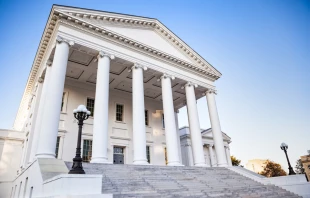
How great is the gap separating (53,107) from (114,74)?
27.3 ft

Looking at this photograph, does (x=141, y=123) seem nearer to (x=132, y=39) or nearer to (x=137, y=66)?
(x=137, y=66)

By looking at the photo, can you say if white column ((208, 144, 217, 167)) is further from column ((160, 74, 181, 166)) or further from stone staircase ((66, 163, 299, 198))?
stone staircase ((66, 163, 299, 198))

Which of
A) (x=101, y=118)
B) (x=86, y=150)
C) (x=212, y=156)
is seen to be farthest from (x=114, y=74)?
(x=212, y=156)

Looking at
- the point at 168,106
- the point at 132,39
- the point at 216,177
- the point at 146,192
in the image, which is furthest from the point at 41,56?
the point at 216,177

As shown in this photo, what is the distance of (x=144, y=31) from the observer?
18875mm

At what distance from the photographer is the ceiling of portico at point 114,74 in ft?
52.5

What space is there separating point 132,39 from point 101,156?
8960mm

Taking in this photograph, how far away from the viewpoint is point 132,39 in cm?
1630

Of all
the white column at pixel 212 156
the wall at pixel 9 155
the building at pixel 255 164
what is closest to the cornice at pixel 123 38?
the wall at pixel 9 155

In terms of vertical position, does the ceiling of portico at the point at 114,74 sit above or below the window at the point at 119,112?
above

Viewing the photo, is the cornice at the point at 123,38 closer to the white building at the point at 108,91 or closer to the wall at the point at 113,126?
the white building at the point at 108,91

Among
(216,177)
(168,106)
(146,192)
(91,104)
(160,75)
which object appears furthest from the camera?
(91,104)

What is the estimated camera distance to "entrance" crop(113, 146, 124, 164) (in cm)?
1943

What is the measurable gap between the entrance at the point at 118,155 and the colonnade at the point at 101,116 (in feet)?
20.3
